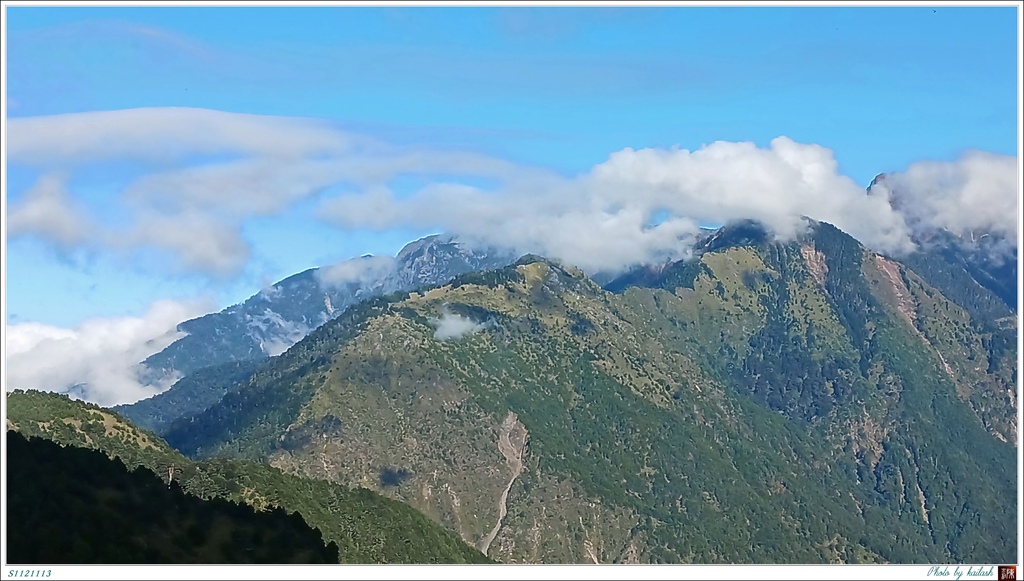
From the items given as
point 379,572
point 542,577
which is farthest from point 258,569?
point 542,577

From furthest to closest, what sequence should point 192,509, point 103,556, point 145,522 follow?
point 192,509
point 145,522
point 103,556

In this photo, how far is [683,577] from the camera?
3147cm

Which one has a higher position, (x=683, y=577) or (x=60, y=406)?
(x=60, y=406)

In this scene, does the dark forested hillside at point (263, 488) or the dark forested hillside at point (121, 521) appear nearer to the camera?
the dark forested hillside at point (121, 521)

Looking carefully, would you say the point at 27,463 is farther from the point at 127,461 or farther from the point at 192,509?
the point at 127,461

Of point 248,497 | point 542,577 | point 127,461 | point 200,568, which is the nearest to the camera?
point 542,577

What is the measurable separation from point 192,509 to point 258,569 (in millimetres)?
31682

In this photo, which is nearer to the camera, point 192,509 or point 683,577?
point 683,577

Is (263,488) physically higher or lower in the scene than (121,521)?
higher

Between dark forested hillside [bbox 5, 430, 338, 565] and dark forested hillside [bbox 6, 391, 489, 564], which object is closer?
dark forested hillside [bbox 5, 430, 338, 565]

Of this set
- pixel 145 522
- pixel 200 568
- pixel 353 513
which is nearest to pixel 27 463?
pixel 145 522

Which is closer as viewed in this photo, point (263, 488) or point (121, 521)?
point (121, 521)

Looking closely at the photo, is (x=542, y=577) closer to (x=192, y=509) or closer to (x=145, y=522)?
(x=145, y=522)

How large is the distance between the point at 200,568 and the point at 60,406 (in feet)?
380
